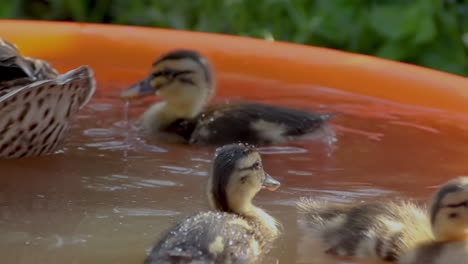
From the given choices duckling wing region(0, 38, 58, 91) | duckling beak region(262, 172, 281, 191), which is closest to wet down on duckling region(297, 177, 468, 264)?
duckling beak region(262, 172, 281, 191)

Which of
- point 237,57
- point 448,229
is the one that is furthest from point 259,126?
point 448,229

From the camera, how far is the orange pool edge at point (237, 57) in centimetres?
378

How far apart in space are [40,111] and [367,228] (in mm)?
991

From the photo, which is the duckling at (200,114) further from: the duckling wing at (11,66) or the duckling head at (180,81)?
the duckling wing at (11,66)

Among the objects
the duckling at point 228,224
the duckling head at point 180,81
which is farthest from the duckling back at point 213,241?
the duckling head at point 180,81

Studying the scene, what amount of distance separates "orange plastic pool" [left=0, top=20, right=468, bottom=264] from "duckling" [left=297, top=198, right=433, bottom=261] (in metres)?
0.05

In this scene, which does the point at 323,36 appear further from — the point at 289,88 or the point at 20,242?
the point at 20,242

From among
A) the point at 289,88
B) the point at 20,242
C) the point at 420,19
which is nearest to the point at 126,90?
the point at 289,88

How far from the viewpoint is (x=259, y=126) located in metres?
3.52

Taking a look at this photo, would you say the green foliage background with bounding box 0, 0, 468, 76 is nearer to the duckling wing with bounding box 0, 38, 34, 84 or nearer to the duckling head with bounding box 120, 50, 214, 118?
the duckling head with bounding box 120, 50, 214, 118

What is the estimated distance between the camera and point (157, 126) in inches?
145

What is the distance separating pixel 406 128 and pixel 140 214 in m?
1.13

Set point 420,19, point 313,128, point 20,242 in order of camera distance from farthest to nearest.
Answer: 1. point 420,19
2. point 313,128
3. point 20,242

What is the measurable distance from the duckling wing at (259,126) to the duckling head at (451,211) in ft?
3.10
